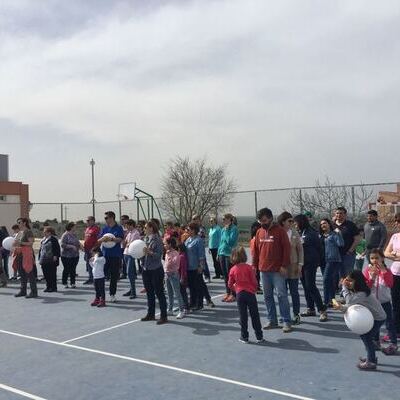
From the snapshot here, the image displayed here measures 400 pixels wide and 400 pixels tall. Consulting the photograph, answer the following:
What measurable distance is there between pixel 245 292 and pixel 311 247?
5.95ft

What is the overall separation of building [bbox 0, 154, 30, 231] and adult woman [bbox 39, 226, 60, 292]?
85.9 feet

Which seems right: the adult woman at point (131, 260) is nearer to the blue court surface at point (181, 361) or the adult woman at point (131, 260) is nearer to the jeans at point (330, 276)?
the blue court surface at point (181, 361)

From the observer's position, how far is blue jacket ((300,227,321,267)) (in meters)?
8.36

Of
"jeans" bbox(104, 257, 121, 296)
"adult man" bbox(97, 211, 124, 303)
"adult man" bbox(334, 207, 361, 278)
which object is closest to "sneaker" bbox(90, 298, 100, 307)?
"adult man" bbox(97, 211, 124, 303)

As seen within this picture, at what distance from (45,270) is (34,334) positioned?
4.64 metres

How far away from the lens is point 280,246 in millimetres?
7641

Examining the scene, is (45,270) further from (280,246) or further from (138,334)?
(280,246)

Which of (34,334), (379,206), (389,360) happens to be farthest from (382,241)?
(379,206)

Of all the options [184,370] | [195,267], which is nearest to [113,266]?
[195,267]

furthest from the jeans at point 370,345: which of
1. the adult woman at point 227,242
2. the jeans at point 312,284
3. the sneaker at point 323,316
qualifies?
the adult woman at point 227,242

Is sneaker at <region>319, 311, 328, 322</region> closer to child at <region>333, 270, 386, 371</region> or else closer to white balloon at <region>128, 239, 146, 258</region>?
child at <region>333, 270, 386, 371</region>

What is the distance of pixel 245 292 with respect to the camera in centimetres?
717

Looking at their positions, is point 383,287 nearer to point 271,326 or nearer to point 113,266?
point 271,326

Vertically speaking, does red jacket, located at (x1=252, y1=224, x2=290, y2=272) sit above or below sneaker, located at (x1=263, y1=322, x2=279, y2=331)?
above
